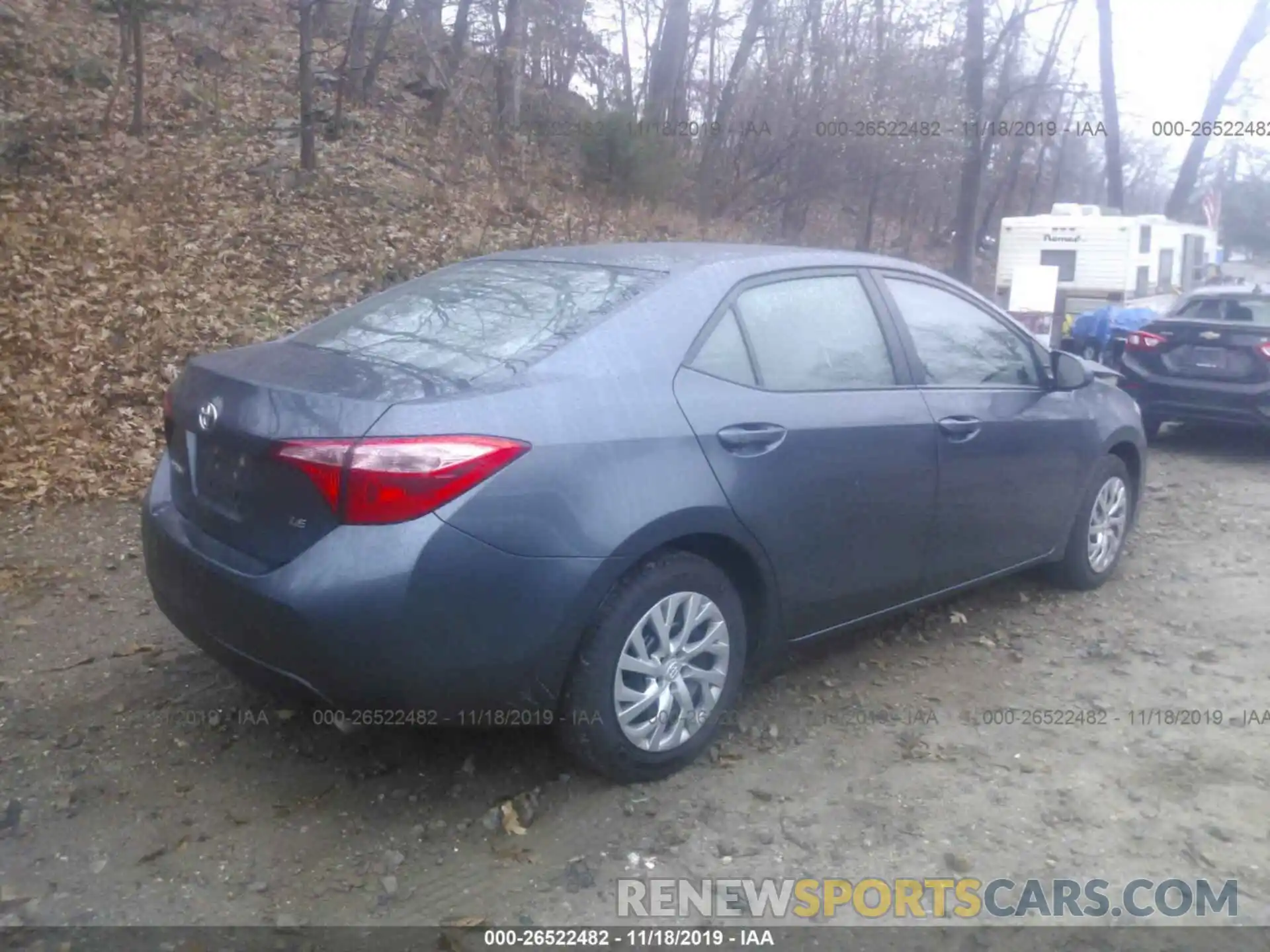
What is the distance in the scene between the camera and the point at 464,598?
10.6ft

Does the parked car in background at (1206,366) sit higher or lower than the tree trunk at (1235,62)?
lower

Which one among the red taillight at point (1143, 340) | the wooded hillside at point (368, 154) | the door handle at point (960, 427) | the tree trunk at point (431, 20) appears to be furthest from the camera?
the tree trunk at point (431, 20)

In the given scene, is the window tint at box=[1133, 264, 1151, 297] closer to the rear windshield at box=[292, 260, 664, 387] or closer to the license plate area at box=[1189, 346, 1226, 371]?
the license plate area at box=[1189, 346, 1226, 371]

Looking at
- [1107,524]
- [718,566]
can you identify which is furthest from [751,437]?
[1107,524]

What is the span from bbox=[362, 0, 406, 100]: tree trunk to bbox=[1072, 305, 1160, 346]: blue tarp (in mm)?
9014

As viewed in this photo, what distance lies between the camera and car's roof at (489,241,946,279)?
4203 millimetres

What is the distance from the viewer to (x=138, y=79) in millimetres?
11578

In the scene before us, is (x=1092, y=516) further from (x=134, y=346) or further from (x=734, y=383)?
(x=134, y=346)

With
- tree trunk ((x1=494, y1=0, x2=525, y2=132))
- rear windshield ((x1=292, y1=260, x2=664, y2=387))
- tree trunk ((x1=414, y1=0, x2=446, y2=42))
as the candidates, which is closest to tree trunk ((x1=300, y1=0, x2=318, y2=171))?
tree trunk ((x1=494, y1=0, x2=525, y2=132))

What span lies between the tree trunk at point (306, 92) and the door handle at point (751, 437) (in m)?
8.63

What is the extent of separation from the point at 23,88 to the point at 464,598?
35.5 ft

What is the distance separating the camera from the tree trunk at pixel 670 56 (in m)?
17.6

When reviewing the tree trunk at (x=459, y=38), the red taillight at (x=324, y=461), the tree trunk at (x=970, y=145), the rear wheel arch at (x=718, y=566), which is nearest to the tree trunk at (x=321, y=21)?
the tree trunk at (x=459, y=38)

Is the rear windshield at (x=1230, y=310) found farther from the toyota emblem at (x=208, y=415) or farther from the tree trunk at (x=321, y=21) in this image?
the tree trunk at (x=321, y=21)
